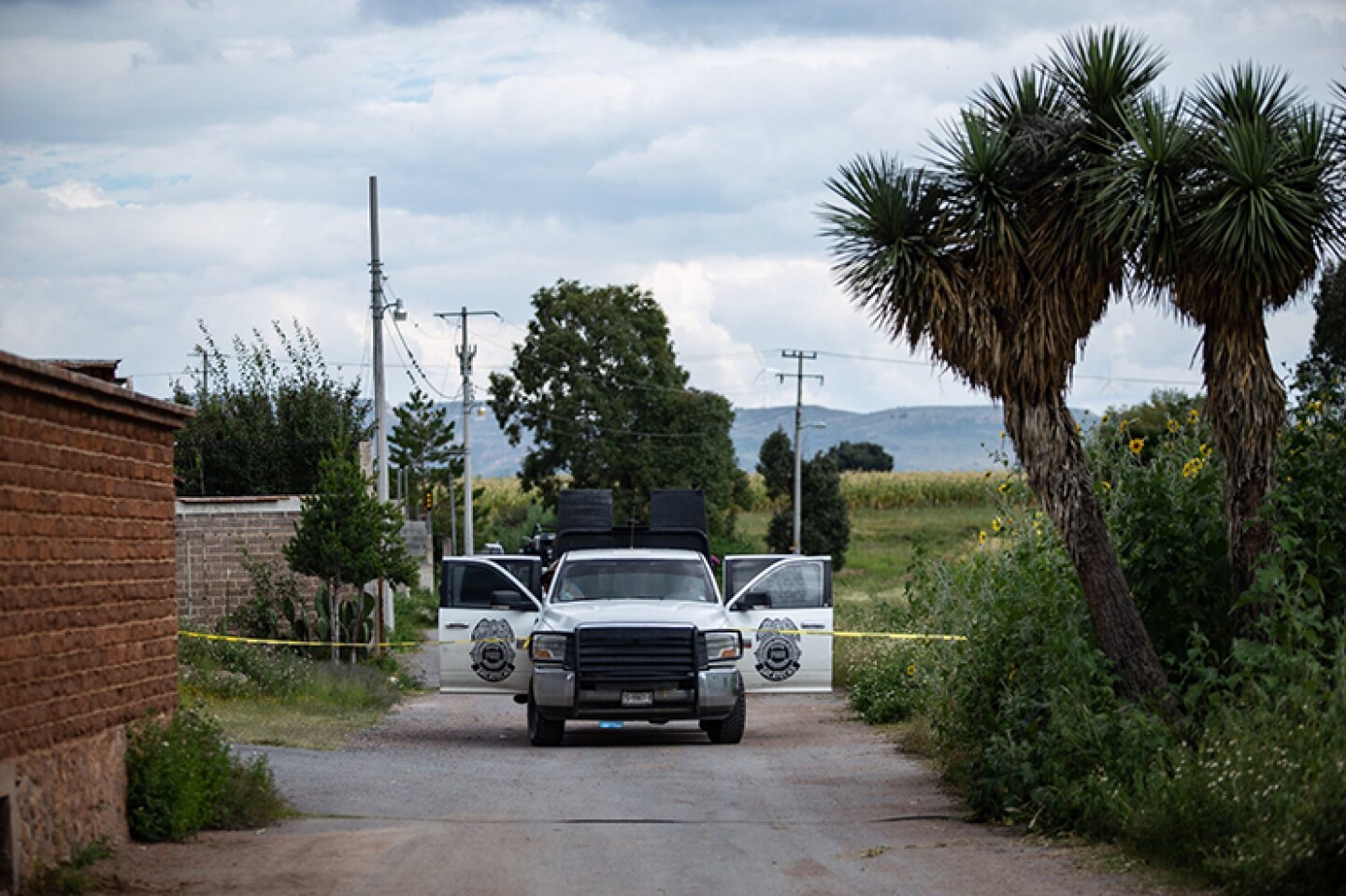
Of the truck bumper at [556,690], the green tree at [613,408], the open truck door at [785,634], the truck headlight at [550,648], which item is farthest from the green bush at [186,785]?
the green tree at [613,408]

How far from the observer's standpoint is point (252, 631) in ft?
94.1

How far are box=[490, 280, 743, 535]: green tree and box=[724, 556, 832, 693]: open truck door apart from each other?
47.1 m

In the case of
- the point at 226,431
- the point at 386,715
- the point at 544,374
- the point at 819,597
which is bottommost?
the point at 386,715

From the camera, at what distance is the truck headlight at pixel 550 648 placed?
17.6 metres

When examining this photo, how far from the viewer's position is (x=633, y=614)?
18016mm

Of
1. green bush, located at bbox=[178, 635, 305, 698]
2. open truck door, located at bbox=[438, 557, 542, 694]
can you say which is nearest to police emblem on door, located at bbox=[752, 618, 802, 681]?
open truck door, located at bbox=[438, 557, 542, 694]

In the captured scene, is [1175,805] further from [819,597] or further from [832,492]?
[832,492]

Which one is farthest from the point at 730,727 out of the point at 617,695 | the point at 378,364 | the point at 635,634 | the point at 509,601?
the point at 378,364

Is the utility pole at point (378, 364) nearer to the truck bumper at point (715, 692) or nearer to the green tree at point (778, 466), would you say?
the truck bumper at point (715, 692)

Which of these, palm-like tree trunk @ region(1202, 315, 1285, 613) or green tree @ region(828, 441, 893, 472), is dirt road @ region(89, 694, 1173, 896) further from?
green tree @ region(828, 441, 893, 472)

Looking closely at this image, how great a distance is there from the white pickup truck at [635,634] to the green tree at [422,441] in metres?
66.8

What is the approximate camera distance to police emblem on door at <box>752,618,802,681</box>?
63.7 ft

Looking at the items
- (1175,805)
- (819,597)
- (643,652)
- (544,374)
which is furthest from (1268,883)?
(544,374)

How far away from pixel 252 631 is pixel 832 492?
161 feet
